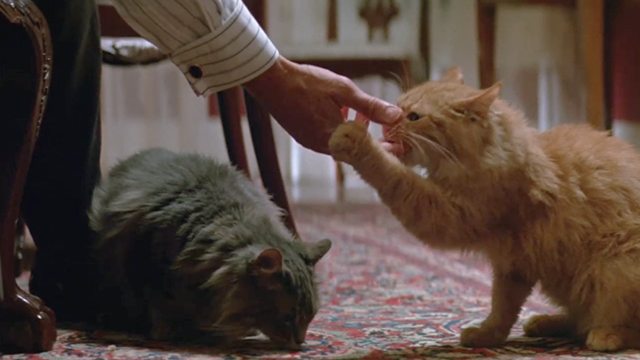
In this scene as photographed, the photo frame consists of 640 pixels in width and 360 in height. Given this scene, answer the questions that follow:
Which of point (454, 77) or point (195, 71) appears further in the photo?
point (454, 77)

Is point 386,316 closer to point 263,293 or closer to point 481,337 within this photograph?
point 481,337

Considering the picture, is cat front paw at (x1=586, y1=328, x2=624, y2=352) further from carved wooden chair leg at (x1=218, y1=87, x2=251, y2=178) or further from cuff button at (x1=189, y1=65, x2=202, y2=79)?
carved wooden chair leg at (x1=218, y1=87, x2=251, y2=178)

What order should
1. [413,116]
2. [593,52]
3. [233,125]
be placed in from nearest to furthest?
[413,116] < [233,125] < [593,52]

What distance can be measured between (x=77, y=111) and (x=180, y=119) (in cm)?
329

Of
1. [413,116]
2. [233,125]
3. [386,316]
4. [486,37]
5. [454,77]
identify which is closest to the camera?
[413,116]

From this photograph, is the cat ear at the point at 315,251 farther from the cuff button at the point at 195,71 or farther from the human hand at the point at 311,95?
the cuff button at the point at 195,71

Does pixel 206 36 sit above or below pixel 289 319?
above

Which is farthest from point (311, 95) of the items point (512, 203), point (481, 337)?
point (481, 337)

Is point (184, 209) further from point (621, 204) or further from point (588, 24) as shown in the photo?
point (588, 24)

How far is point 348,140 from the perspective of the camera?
115 centimetres

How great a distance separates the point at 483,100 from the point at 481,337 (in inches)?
14.8

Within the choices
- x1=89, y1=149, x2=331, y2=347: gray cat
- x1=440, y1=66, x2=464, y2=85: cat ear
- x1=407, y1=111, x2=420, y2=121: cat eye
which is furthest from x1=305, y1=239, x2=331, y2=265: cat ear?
x1=440, y1=66, x2=464, y2=85: cat ear

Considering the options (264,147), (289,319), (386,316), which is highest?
(264,147)

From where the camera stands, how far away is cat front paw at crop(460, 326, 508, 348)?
125 centimetres
